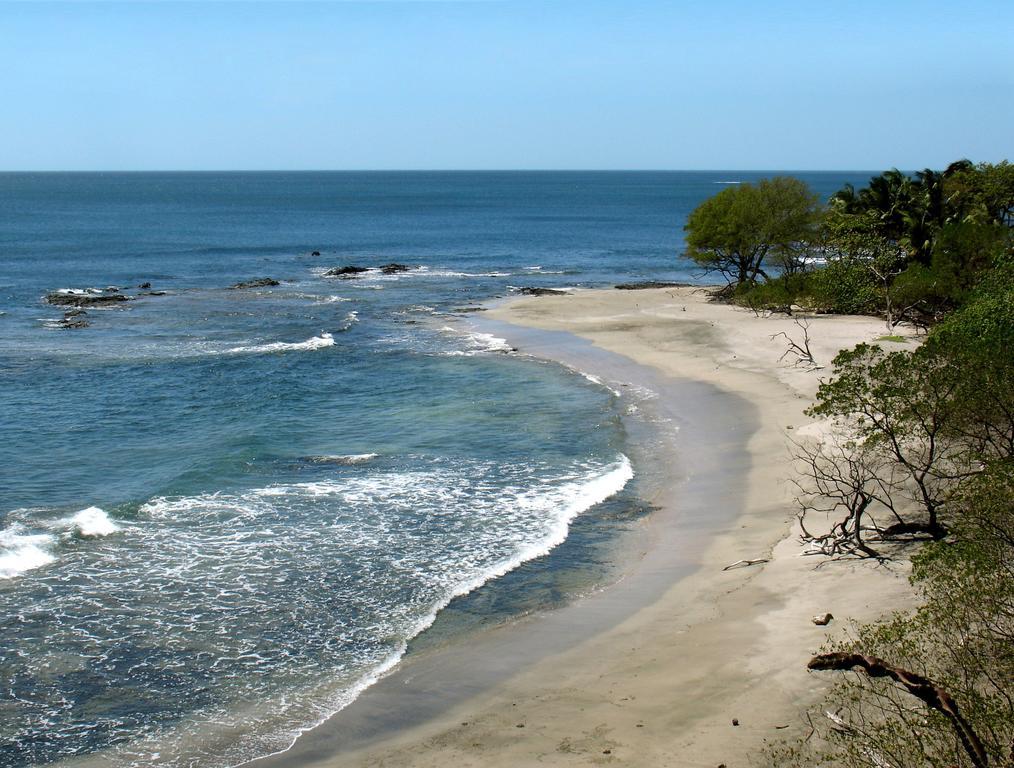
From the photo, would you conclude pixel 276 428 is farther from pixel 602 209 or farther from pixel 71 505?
pixel 602 209

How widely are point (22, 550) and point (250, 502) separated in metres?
5.77

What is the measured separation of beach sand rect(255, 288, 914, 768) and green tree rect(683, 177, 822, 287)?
1247 inches

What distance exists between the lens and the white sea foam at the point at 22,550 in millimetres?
22016

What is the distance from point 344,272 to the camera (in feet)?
271

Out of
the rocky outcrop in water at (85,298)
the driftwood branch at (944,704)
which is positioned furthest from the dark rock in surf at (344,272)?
the driftwood branch at (944,704)

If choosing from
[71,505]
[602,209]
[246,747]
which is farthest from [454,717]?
[602,209]

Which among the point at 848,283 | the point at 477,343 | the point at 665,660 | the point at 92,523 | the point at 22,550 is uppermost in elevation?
the point at 848,283

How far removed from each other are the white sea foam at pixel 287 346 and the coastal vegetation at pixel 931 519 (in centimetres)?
2787

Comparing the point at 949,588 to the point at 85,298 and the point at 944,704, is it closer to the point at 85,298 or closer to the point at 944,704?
the point at 944,704

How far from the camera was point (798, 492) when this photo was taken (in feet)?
84.9

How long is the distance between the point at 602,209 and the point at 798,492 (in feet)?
532

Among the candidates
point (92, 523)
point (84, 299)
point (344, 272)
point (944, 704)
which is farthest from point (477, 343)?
point (944, 704)

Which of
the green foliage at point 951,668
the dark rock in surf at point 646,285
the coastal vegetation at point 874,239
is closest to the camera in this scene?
the green foliage at point 951,668

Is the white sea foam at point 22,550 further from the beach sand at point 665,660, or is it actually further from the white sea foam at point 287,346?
the white sea foam at point 287,346
